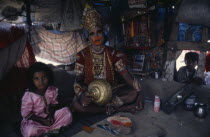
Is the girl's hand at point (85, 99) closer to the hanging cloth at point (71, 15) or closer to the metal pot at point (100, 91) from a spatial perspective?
the metal pot at point (100, 91)

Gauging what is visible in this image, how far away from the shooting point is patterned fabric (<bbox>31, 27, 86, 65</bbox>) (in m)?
4.49

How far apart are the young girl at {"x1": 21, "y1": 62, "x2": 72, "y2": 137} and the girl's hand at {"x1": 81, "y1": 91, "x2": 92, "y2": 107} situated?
29 cm

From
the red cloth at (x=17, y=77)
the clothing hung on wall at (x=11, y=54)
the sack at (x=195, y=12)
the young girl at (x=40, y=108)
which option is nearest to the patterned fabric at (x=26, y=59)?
the red cloth at (x=17, y=77)

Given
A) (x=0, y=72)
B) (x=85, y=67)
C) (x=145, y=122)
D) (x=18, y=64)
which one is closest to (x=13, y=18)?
(x=18, y=64)

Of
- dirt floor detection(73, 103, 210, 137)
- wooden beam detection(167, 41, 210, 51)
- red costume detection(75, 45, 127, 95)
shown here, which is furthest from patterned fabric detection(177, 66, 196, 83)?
red costume detection(75, 45, 127, 95)

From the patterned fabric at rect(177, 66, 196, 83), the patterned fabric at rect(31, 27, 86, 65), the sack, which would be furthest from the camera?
the patterned fabric at rect(31, 27, 86, 65)

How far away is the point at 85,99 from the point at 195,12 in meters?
2.71

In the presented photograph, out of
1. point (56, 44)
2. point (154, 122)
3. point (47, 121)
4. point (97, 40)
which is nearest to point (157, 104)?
point (154, 122)

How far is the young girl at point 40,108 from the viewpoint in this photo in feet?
7.93

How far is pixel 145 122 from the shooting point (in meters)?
2.81

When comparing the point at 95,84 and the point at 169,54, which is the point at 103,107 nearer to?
the point at 95,84

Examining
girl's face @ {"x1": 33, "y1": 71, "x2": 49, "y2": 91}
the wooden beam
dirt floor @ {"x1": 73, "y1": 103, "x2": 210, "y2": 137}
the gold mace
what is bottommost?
dirt floor @ {"x1": 73, "y1": 103, "x2": 210, "y2": 137}

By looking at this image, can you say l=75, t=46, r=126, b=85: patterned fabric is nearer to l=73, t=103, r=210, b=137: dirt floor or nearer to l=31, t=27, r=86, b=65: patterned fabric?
l=73, t=103, r=210, b=137: dirt floor

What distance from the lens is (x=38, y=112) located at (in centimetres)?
258
